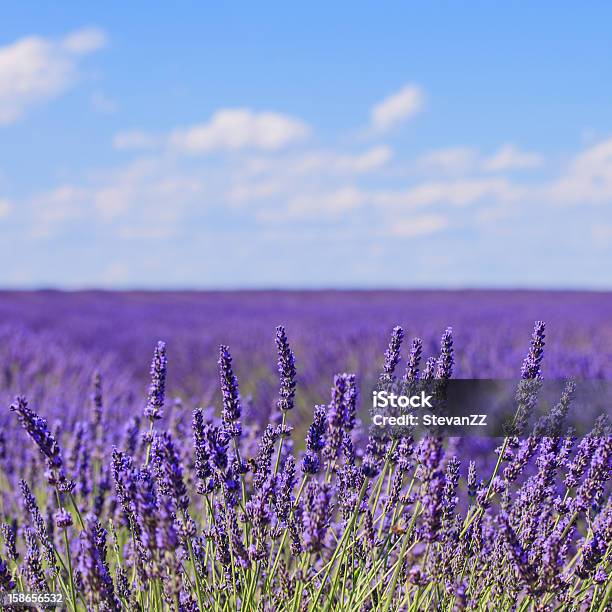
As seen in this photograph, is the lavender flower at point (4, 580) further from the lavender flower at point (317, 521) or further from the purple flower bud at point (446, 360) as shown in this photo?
the purple flower bud at point (446, 360)

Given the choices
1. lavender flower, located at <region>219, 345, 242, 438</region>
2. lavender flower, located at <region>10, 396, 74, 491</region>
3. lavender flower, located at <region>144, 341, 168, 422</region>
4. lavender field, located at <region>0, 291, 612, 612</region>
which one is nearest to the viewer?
lavender flower, located at <region>10, 396, 74, 491</region>

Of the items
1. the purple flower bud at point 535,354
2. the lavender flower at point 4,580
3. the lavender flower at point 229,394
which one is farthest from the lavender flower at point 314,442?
the lavender flower at point 4,580

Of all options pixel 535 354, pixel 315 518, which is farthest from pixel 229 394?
pixel 535 354

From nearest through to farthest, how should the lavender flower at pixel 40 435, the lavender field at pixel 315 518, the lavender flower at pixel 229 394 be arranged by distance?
the lavender flower at pixel 40 435, the lavender field at pixel 315 518, the lavender flower at pixel 229 394

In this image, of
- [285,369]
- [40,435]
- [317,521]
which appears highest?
[285,369]

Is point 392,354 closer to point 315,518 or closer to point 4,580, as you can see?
point 315,518

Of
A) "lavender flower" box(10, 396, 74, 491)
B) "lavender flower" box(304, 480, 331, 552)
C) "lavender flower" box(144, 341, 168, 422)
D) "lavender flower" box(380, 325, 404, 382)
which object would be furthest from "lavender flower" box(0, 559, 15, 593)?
"lavender flower" box(380, 325, 404, 382)

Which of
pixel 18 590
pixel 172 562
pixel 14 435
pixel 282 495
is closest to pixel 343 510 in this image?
pixel 282 495

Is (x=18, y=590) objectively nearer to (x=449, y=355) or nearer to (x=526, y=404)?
(x=449, y=355)

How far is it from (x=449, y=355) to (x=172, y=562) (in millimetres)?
729

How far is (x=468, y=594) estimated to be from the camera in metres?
1.78

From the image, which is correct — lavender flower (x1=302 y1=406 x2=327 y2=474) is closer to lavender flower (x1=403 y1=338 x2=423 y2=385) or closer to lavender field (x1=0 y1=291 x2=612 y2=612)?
lavender field (x1=0 y1=291 x2=612 y2=612)

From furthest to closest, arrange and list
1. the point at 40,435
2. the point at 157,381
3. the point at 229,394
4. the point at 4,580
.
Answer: the point at 157,381 → the point at 229,394 → the point at 4,580 → the point at 40,435

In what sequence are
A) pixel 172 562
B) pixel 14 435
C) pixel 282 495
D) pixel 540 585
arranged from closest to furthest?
pixel 172 562 → pixel 540 585 → pixel 282 495 → pixel 14 435
